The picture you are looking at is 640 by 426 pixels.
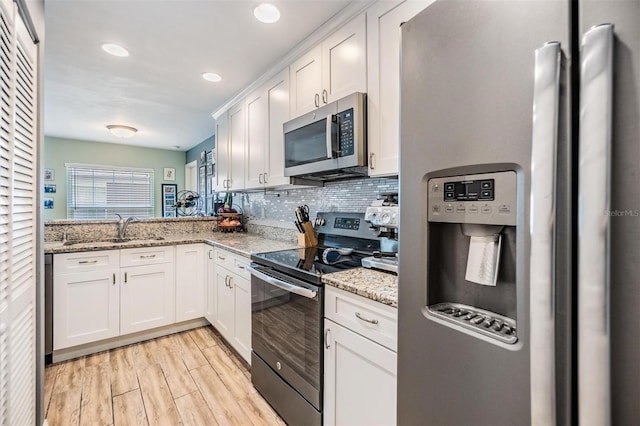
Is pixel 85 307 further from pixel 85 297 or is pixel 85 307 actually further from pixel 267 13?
pixel 267 13

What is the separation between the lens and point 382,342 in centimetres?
116

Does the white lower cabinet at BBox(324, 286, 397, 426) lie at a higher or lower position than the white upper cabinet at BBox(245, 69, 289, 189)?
lower

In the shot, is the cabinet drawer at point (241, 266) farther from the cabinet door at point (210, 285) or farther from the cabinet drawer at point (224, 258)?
the cabinet door at point (210, 285)

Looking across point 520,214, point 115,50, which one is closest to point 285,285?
point 520,214

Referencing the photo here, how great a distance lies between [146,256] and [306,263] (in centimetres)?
177

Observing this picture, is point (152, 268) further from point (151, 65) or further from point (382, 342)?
point (382, 342)

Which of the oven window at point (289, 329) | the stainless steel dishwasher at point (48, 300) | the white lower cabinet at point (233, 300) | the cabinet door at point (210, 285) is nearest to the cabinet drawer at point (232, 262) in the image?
the white lower cabinet at point (233, 300)

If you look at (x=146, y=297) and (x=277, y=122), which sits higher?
(x=277, y=122)

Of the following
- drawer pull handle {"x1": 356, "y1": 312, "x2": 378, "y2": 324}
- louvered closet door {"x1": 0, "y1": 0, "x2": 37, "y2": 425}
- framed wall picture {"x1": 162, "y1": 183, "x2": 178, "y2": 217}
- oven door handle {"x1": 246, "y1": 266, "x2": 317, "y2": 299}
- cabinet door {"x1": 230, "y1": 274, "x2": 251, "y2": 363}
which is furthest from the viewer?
framed wall picture {"x1": 162, "y1": 183, "x2": 178, "y2": 217}

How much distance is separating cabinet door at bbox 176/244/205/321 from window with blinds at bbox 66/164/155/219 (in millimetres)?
3802

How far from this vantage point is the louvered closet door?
3.51 ft

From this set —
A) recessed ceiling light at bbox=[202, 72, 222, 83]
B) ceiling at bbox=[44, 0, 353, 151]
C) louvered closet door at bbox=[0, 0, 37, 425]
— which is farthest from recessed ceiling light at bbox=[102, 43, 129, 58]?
louvered closet door at bbox=[0, 0, 37, 425]

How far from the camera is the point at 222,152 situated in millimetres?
3377

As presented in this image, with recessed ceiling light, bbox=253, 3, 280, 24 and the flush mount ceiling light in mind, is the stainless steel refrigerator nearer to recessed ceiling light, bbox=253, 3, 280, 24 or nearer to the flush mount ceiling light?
recessed ceiling light, bbox=253, 3, 280, 24
